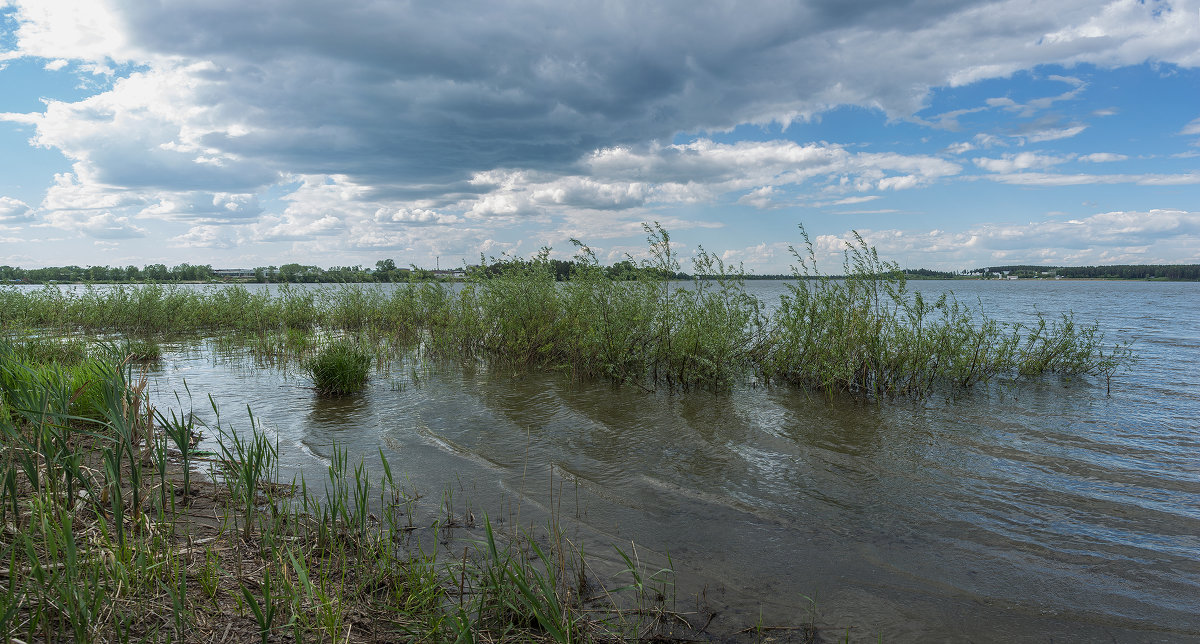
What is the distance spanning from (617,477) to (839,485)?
260cm

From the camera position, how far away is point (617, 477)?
667 centimetres

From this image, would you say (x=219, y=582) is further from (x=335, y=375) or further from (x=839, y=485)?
(x=335, y=375)

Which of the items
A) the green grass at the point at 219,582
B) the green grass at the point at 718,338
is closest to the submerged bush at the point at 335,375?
the green grass at the point at 718,338

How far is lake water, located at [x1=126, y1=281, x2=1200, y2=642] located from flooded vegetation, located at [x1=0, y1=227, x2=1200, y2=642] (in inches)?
1.6

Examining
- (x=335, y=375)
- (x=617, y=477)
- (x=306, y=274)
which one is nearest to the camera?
(x=617, y=477)

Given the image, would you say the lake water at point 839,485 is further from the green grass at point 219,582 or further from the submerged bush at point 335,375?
the green grass at point 219,582

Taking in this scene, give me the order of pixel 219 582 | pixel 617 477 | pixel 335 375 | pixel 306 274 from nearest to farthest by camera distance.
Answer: pixel 219 582
pixel 617 477
pixel 335 375
pixel 306 274

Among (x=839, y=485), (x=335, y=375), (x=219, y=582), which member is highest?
(x=335, y=375)

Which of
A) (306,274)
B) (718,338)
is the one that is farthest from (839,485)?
(306,274)

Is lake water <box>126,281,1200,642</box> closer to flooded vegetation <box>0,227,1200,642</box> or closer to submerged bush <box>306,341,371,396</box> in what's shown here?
flooded vegetation <box>0,227,1200,642</box>

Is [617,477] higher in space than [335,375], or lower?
lower

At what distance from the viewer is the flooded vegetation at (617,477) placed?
131 inches

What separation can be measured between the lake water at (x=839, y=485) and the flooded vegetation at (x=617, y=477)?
0.04 m

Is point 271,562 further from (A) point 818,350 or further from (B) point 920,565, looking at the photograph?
(A) point 818,350
